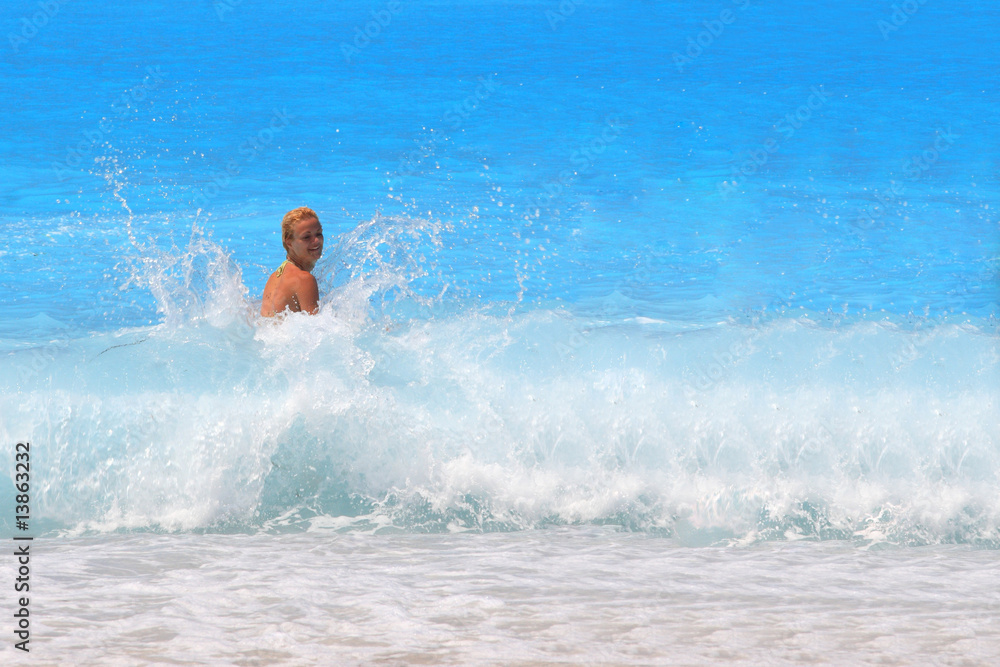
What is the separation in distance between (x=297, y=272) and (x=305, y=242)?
0.18 m

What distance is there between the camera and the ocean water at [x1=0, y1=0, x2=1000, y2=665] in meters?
3.28

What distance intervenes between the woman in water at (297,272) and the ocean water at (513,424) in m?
0.15

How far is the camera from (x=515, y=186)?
12.2 m

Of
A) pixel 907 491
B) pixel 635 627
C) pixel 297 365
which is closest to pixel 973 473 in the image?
pixel 907 491

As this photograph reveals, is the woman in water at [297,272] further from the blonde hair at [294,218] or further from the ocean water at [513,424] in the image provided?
the ocean water at [513,424]

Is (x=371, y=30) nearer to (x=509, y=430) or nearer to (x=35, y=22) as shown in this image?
(x=35, y=22)

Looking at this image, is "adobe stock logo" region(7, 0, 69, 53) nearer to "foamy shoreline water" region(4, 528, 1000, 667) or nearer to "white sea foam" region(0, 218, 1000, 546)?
"white sea foam" region(0, 218, 1000, 546)

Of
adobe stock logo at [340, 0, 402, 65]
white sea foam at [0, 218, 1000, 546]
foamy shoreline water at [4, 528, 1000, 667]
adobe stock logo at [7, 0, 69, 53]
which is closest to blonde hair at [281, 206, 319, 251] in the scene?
white sea foam at [0, 218, 1000, 546]

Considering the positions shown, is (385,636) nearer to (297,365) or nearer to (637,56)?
(297,365)

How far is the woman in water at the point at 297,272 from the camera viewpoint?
5.44 metres

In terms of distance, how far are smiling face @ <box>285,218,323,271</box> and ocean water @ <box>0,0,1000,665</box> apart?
1.27 feet

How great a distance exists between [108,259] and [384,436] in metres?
5.78

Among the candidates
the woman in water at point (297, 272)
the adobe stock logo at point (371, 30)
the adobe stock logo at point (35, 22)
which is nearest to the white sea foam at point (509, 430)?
the woman in water at point (297, 272)

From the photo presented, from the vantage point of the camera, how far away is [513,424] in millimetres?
4941
